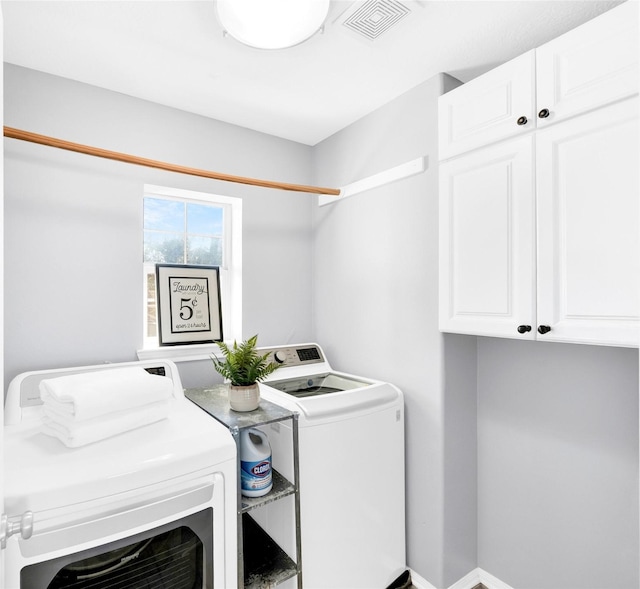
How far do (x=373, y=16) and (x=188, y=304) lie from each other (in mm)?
1655

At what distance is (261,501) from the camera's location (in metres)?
1.55

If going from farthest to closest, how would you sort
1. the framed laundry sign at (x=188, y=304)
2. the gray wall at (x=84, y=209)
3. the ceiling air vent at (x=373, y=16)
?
the framed laundry sign at (x=188, y=304) < the gray wall at (x=84, y=209) < the ceiling air vent at (x=373, y=16)

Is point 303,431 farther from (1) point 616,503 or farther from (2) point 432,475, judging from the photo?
(1) point 616,503

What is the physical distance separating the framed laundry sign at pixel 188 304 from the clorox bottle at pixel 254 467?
850 mm

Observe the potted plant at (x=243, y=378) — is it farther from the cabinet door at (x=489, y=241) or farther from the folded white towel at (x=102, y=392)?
the cabinet door at (x=489, y=241)

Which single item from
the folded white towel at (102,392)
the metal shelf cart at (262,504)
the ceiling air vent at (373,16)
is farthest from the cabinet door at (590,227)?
the folded white towel at (102,392)

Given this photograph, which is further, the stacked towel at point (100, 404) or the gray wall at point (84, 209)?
the gray wall at point (84, 209)

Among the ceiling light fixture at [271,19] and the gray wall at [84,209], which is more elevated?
the ceiling light fixture at [271,19]

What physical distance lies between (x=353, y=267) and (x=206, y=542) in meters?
1.58

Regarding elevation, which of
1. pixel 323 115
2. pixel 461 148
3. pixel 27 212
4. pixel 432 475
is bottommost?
pixel 432 475

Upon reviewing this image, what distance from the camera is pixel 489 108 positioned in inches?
66.6

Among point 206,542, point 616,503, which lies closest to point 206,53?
point 206,542

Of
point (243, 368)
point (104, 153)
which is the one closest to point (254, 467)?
point (243, 368)

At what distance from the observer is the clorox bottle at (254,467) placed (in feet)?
5.16
